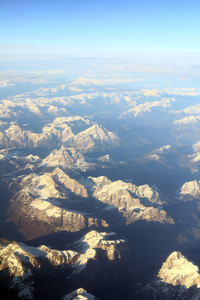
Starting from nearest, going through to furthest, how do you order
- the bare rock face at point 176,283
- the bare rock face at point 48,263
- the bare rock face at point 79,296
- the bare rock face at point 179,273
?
the bare rock face at point 79,296 → the bare rock face at point 48,263 → the bare rock face at point 176,283 → the bare rock face at point 179,273

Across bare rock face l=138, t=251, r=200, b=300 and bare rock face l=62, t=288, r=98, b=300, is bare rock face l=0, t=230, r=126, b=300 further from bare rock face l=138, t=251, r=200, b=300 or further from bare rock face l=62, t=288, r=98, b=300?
bare rock face l=138, t=251, r=200, b=300

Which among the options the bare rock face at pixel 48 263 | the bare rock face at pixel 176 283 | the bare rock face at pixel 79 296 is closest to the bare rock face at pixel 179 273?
the bare rock face at pixel 176 283

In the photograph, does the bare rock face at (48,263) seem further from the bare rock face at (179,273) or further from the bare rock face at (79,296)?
the bare rock face at (179,273)

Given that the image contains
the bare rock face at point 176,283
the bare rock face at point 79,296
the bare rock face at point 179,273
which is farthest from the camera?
the bare rock face at point 179,273

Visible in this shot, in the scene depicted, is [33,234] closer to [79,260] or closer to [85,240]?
[85,240]

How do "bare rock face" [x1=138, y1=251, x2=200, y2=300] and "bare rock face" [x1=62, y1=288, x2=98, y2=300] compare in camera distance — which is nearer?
"bare rock face" [x1=62, y1=288, x2=98, y2=300]

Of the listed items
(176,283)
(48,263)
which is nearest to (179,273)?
(176,283)

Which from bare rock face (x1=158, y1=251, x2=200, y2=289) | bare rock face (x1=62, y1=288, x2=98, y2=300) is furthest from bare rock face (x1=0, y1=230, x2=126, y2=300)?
bare rock face (x1=158, y1=251, x2=200, y2=289)

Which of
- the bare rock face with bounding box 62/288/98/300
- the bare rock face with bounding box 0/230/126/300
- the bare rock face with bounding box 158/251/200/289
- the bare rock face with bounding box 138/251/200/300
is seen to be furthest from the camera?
the bare rock face with bounding box 158/251/200/289

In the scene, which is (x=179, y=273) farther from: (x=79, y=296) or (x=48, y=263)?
(x=48, y=263)

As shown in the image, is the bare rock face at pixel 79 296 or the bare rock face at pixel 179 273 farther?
the bare rock face at pixel 179 273

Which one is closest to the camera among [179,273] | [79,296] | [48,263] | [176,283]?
[79,296]
